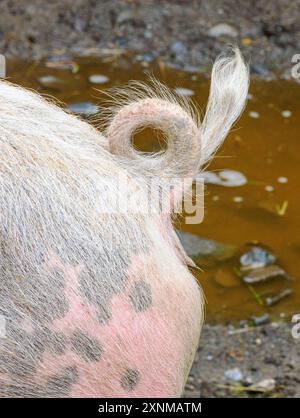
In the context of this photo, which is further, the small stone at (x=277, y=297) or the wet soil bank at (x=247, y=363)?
the small stone at (x=277, y=297)

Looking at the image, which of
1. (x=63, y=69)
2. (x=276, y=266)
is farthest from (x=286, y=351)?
(x=63, y=69)

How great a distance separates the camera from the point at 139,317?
128 cm

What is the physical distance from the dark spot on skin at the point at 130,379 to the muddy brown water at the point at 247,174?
35.5 inches

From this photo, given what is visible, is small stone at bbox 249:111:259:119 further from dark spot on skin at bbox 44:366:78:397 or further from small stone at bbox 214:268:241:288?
dark spot on skin at bbox 44:366:78:397

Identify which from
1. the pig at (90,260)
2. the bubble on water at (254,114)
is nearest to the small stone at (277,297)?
the bubble on water at (254,114)

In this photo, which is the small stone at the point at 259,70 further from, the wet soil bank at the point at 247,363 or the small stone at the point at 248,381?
the small stone at the point at 248,381

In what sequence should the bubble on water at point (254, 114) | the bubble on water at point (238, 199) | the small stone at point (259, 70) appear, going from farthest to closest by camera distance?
the small stone at point (259, 70) → the bubble on water at point (254, 114) → the bubble on water at point (238, 199)

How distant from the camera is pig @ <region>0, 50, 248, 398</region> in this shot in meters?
1.24

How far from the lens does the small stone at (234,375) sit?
215cm

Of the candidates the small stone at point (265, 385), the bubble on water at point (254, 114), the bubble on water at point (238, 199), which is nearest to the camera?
the small stone at point (265, 385)

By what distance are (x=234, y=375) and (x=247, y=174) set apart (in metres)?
0.78

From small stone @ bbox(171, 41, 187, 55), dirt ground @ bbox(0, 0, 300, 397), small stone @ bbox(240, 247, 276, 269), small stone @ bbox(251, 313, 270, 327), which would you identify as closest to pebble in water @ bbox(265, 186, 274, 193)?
small stone @ bbox(240, 247, 276, 269)

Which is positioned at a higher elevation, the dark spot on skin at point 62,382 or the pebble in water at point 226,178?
the dark spot on skin at point 62,382

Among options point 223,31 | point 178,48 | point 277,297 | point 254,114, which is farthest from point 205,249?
point 223,31
